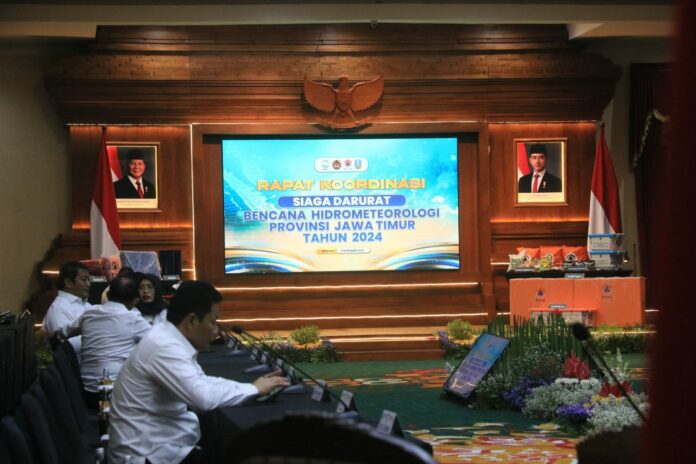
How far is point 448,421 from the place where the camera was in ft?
23.3

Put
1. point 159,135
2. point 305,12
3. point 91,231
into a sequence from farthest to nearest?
point 159,135 < point 91,231 < point 305,12

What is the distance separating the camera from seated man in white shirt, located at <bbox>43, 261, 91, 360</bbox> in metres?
7.19

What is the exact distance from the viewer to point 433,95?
13.2 m

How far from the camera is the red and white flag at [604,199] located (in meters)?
13.0

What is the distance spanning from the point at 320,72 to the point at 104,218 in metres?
3.41

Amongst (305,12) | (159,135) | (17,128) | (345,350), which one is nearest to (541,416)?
(345,350)

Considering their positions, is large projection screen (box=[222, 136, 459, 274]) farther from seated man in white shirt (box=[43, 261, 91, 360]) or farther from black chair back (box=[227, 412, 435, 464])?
black chair back (box=[227, 412, 435, 464])

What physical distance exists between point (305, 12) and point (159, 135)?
3.01 metres

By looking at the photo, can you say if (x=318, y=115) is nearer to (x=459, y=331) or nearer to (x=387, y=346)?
(x=387, y=346)

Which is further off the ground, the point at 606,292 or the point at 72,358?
the point at 72,358

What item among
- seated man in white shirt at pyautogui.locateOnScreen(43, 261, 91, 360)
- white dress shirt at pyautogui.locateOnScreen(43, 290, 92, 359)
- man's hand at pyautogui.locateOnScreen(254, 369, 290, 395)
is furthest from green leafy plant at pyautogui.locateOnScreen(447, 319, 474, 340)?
man's hand at pyautogui.locateOnScreen(254, 369, 290, 395)

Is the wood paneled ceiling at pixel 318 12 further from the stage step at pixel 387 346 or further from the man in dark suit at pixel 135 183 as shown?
the stage step at pixel 387 346

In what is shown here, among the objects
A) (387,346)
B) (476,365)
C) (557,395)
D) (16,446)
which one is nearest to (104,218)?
(387,346)

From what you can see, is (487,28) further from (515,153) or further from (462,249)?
(462,249)
